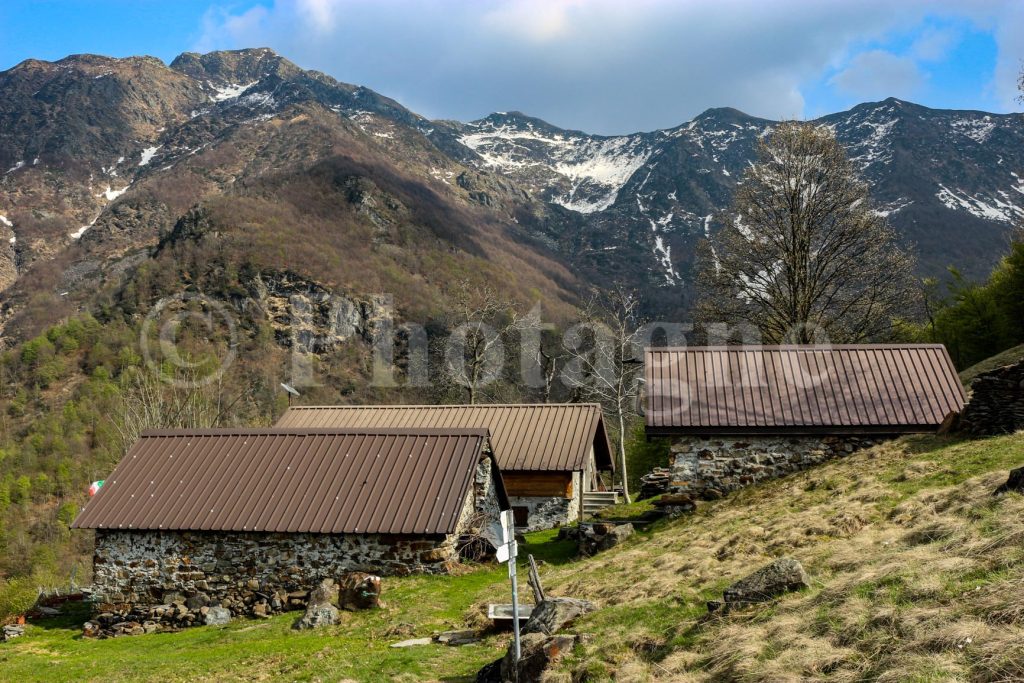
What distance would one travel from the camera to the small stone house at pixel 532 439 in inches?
1125

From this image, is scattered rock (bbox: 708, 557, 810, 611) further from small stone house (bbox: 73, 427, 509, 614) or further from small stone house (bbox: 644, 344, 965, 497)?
small stone house (bbox: 644, 344, 965, 497)

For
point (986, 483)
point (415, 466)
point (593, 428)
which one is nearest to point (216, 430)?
point (415, 466)

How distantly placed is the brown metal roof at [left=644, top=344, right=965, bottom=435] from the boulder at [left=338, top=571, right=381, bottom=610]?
28.4 feet

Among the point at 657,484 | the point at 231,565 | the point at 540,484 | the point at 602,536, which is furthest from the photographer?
the point at 540,484

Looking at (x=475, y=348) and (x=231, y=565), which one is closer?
(x=231, y=565)

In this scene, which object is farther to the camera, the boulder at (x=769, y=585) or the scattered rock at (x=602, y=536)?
the scattered rock at (x=602, y=536)

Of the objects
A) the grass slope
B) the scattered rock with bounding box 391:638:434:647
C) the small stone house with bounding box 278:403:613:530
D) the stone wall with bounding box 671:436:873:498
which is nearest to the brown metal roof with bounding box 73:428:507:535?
the grass slope

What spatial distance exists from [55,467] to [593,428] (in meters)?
78.0

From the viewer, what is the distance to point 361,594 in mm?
15898

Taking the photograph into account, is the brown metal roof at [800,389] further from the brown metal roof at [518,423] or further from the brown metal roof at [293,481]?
the brown metal roof at [518,423]

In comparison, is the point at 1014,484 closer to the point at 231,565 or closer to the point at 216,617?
the point at 216,617

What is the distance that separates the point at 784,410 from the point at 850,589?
12.5 m

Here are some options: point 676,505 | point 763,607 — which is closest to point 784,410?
point 676,505

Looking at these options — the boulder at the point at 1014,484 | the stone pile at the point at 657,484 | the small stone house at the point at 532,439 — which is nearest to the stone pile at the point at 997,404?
the boulder at the point at 1014,484
